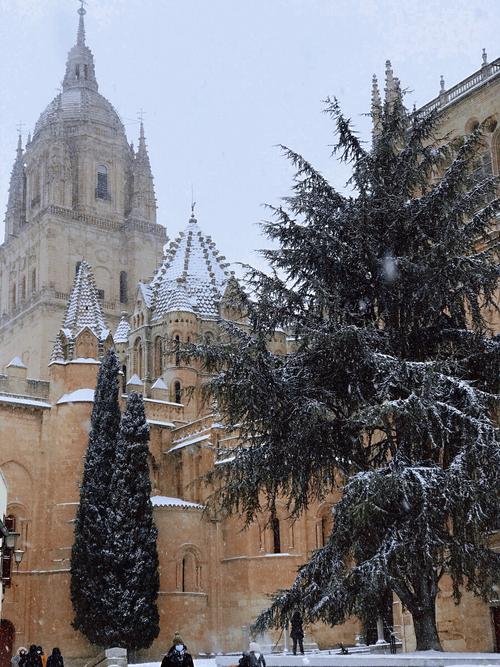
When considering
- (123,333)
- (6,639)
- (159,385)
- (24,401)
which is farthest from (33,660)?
(123,333)

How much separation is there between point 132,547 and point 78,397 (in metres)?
6.73

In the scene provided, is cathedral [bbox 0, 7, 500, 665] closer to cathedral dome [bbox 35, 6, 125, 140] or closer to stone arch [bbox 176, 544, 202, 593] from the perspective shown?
stone arch [bbox 176, 544, 202, 593]

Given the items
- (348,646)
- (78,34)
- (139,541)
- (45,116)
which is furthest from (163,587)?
(78,34)

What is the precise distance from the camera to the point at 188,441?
38.3 m

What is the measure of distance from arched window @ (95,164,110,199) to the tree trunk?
51.8m

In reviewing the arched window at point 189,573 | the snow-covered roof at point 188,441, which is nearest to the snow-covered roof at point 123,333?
the snow-covered roof at point 188,441

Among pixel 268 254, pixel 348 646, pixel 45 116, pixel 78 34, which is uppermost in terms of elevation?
pixel 78 34

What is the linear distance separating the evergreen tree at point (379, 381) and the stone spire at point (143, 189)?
46.7m

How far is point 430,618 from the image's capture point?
15.7 metres

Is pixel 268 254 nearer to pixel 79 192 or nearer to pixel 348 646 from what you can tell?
pixel 348 646

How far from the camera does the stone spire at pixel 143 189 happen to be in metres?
64.6

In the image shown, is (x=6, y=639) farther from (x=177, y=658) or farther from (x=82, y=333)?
(x=177, y=658)

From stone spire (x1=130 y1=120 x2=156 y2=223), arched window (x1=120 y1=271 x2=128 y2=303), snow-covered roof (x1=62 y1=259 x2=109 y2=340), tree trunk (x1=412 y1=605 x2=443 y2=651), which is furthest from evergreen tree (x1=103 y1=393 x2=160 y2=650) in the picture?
stone spire (x1=130 y1=120 x2=156 y2=223)

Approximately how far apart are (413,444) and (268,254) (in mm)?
4926
